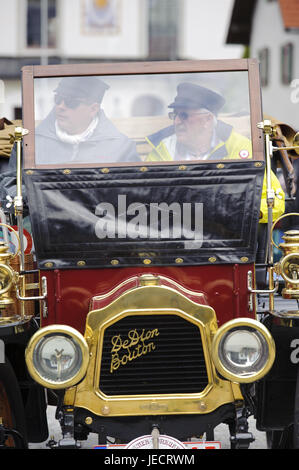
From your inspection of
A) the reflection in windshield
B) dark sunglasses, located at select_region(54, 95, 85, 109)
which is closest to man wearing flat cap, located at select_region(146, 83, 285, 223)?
the reflection in windshield

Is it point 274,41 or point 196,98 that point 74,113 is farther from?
point 274,41

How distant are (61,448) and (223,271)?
1.09 meters

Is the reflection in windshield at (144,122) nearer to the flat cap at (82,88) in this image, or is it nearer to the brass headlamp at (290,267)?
the flat cap at (82,88)

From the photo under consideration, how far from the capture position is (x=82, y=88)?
3.50m

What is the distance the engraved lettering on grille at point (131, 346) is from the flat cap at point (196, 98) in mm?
1182

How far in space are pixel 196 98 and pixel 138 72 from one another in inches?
13.2

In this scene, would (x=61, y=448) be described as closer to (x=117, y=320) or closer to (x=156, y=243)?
(x=117, y=320)

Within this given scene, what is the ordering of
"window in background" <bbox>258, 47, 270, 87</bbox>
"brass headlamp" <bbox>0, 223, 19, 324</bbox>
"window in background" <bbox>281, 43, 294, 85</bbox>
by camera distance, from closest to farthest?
"brass headlamp" <bbox>0, 223, 19, 324</bbox>, "window in background" <bbox>281, 43, 294, 85</bbox>, "window in background" <bbox>258, 47, 270, 87</bbox>

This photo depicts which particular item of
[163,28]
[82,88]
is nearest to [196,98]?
[82,88]

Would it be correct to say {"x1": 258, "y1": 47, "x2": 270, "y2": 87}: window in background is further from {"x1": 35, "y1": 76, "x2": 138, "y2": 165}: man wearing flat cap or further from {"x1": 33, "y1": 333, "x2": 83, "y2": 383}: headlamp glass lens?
{"x1": 33, "y1": 333, "x2": 83, "y2": 383}: headlamp glass lens

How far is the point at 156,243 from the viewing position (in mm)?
3252

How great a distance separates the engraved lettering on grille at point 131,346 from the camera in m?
2.94

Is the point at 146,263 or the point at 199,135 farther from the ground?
the point at 199,135

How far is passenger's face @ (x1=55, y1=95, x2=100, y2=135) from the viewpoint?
135 inches
